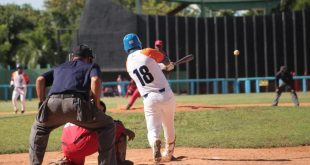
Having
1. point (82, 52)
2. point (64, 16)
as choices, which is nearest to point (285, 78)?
point (82, 52)

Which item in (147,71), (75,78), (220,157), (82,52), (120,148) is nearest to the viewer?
(75,78)

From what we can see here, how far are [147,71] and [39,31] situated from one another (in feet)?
Answer: 176

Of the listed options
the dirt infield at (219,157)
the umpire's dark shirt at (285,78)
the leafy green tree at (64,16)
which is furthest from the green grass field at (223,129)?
the leafy green tree at (64,16)

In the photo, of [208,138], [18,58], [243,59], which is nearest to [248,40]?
[243,59]

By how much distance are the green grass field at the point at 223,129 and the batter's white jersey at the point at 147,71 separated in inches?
138

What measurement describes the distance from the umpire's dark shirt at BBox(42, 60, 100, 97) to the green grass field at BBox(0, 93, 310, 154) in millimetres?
5090

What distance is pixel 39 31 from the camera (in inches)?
2422

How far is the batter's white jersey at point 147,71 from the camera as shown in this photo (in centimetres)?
937

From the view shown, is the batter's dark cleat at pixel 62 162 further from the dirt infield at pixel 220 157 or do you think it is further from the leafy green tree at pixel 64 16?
the leafy green tree at pixel 64 16

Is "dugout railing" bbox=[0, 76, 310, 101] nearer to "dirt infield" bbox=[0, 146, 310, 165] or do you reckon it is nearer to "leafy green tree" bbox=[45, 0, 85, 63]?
"leafy green tree" bbox=[45, 0, 85, 63]

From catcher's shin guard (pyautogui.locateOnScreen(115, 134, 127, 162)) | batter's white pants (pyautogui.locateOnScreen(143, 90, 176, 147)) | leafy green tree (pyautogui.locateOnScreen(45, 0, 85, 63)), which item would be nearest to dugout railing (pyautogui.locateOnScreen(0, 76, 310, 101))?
leafy green tree (pyautogui.locateOnScreen(45, 0, 85, 63))

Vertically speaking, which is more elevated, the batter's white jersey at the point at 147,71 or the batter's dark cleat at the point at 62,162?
the batter's white jersey at the point at 147,71

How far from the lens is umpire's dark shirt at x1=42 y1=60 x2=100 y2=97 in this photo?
24.9ft

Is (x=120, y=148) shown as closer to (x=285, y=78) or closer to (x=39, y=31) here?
(x=285, y=78)
